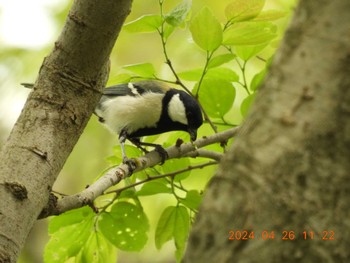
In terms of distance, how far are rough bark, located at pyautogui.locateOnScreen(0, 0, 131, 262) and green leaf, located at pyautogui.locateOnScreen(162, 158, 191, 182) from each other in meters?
0.48

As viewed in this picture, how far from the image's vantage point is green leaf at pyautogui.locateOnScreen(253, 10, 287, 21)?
2.17 meters

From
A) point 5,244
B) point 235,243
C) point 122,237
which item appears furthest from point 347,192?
point 122,237

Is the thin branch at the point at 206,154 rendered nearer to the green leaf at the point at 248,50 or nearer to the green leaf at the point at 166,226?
the green leaf at the point at 166,226

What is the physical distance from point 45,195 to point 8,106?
4.11 metres

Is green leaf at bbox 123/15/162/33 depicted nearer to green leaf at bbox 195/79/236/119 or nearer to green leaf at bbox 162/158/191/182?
green leaf at bbox 195/79/236/119

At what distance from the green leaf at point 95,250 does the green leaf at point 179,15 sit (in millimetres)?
848

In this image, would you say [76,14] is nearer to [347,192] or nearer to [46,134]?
[46,134]

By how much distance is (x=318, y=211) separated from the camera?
2.95 feet

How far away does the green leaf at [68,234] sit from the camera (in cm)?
220

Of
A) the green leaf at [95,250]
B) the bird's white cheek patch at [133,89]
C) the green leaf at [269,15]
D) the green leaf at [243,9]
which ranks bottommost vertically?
the green leaf at [95,250]

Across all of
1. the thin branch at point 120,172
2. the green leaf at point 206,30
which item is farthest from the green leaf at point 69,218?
the green leaf at point 206,30

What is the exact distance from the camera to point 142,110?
3914 mm

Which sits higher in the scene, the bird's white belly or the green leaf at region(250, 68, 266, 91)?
the bird's white belly

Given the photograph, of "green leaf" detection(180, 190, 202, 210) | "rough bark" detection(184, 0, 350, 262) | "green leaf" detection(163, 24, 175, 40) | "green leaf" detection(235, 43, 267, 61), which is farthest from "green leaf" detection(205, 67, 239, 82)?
"rough bark" detection(184, 0, 350, 262)
